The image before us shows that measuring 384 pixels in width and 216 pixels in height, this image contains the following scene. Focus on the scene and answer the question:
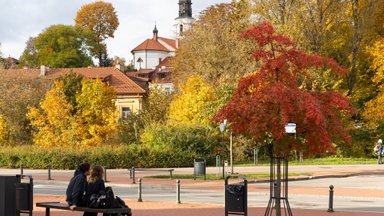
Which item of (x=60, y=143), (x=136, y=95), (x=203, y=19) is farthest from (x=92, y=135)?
(x=136, y=95)

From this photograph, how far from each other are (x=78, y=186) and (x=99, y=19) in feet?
382

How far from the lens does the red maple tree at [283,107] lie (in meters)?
16.0

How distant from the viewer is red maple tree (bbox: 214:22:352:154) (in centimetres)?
1598

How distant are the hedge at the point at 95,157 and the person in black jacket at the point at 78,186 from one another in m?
31.6

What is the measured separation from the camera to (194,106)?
55.6m

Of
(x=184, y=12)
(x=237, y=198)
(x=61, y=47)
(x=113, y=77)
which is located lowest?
(x=237, y=198)

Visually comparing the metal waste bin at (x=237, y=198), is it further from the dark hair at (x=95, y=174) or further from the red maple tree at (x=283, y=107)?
the dark hair at (x=95, y=174)

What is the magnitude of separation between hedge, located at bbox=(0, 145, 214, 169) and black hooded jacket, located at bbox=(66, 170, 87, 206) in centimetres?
3167

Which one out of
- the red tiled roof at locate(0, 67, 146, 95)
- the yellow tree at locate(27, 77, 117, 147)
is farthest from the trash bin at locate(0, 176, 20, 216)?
the red tiled roof at locate(0, 67, 146, 95)

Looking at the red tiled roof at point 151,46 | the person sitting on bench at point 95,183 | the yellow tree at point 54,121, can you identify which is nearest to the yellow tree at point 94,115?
the yellow tree at point 54,121

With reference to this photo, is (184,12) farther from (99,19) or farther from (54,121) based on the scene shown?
(54,121)

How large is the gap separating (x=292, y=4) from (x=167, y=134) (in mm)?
17325

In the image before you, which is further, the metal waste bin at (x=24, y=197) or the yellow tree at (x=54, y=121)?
the yellow tree at (x=54, y=121)

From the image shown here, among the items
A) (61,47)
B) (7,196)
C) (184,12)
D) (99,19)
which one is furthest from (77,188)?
(184,12)
